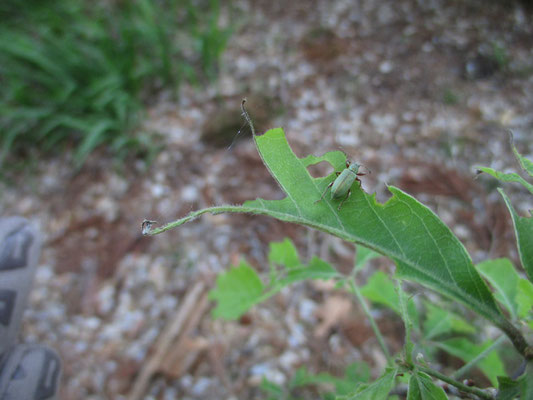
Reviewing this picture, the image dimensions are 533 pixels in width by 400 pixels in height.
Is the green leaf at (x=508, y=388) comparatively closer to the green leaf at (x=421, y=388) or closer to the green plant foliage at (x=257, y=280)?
the green leaf at (x=421, y=388)

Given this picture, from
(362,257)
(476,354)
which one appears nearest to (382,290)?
(362,257)

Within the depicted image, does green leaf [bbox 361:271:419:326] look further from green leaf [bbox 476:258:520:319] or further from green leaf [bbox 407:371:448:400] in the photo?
green leaf [bbox 407:371:448:400]

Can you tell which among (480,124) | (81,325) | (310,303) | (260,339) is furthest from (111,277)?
(480,124)

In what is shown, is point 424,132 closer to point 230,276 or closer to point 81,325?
point 230,276

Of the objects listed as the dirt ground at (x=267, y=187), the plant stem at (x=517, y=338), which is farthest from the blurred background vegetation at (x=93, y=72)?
the plant stem at (x=517, y=338)

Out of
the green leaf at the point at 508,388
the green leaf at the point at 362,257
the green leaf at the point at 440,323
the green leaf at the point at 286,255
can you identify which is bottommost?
the green leaf at the point at 508,388

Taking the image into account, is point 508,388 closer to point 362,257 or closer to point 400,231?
point 400,231
